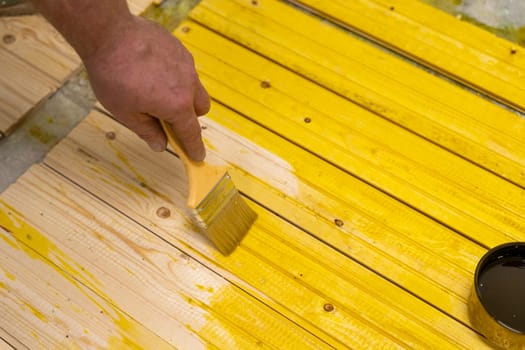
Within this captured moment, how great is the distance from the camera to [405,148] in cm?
158

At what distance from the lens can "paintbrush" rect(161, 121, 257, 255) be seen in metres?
1.27

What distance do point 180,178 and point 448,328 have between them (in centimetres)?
75

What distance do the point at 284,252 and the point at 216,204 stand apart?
23 cm

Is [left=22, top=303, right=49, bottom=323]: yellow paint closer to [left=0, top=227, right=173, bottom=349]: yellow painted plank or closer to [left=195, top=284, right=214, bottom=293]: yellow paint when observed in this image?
[left=0, top=227, right=173, bottom=349]: yellow painted plank

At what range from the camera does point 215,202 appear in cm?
133

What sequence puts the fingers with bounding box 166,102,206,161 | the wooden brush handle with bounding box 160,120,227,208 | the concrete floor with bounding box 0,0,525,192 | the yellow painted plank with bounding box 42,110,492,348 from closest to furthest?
the fingers with bounding box 166,102,206,161, the wooden brush handle with bounding box 160,120,227,208, the yellow painted plank with bounding box 42,110,492,348, the concrete floor with bounding box 0,0,525,192

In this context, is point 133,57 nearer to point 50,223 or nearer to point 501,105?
point 50,223

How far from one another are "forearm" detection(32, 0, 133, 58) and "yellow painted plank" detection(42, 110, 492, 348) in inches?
21.8

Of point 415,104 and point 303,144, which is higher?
point 415,104

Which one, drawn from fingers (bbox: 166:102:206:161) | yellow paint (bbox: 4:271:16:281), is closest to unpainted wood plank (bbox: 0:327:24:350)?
yellow paint (bbox: 4:271:16:281)

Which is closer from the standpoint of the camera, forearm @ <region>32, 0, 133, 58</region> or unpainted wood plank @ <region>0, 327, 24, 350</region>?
forearm @ <region>32, 0, 133, 58</region>

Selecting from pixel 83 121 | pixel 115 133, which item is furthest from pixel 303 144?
pixel 83 121

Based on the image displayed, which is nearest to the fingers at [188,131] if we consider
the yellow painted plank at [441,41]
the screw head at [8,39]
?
the yellow painted plank at [441,41]

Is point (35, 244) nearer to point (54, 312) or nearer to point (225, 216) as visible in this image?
point (54, 312)
